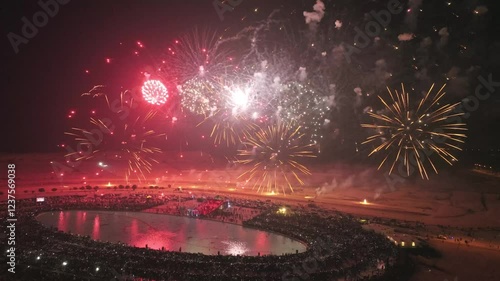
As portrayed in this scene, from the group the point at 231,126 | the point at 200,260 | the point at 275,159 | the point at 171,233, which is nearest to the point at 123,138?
the point at 231,126

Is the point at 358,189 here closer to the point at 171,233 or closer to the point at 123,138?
the point at 171,233

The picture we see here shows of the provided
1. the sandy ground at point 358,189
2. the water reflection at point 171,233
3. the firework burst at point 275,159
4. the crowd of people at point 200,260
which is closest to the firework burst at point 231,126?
the firework burst at point 275,159

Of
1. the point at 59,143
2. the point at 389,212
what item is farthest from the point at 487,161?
the point at 59,143

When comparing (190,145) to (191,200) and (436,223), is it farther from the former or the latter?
(436,223)

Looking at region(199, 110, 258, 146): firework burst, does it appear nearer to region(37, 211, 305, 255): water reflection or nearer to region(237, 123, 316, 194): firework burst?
region(237, 123, 316, 194): firework burst

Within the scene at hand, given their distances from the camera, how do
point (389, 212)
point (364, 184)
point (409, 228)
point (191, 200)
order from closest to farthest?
1. point (409, 228)
2. point (389, 212)
3. point (191, 200)
4. point (364, 184)
